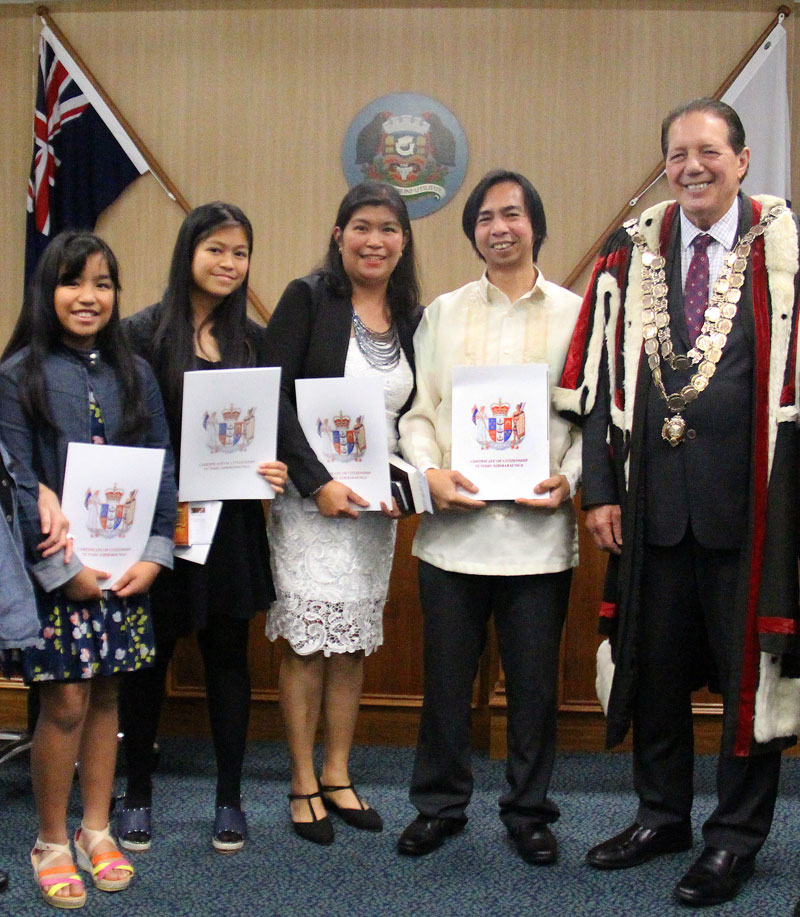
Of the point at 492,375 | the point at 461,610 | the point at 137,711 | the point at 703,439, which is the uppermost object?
the point at 492,375

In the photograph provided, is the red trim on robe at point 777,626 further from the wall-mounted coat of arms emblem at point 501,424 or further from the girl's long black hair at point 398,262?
the girl's long black hair at point 398,262

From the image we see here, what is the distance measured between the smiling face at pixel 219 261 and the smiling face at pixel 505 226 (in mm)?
549

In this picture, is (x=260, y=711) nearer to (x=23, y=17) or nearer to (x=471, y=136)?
(x=471, y=136)

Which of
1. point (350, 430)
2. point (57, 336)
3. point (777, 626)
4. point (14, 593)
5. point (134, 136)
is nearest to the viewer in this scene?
point (14, 593)

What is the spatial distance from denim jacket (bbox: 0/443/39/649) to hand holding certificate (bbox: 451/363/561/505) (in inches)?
36.2

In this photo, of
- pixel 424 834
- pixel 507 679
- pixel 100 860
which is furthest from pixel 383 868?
pixel 100 860

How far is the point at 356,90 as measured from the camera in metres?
4.57

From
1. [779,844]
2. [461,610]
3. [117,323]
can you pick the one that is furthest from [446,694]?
[117,323]

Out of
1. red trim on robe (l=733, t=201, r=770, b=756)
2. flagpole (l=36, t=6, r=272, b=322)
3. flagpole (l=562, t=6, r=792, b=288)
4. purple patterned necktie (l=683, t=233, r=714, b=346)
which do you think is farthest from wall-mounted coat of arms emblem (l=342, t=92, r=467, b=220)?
red trim on robe (l=733, t=201, r=770, b=756)

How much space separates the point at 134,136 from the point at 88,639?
3.23 m

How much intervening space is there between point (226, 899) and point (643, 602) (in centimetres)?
105

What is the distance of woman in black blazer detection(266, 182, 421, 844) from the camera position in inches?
92.4

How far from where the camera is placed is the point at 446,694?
2311 mm

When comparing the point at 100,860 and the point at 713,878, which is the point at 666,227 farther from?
the point at 100,860
